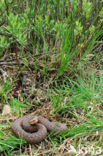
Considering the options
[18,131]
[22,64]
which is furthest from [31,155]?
[22,64]

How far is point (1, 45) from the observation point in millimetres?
3428

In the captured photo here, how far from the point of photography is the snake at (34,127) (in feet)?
8.41

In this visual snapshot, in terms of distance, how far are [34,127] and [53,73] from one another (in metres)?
1.22

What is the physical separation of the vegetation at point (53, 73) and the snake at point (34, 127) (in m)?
0.08

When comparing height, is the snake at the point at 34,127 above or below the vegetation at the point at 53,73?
below

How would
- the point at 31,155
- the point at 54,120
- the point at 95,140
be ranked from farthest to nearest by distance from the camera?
the point at 54,120, the point at 95,140, the point at 31,155

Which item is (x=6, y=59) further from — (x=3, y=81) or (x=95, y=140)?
(x=95, y=140)

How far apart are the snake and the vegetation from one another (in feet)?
0.28

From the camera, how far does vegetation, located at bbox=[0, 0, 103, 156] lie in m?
2.61

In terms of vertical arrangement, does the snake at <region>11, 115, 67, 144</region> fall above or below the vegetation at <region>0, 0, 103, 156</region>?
below

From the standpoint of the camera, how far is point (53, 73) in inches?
147

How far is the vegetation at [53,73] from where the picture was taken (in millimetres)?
2611

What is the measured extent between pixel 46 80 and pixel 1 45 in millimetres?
1061

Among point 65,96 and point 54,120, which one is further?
Result: point 65,96
